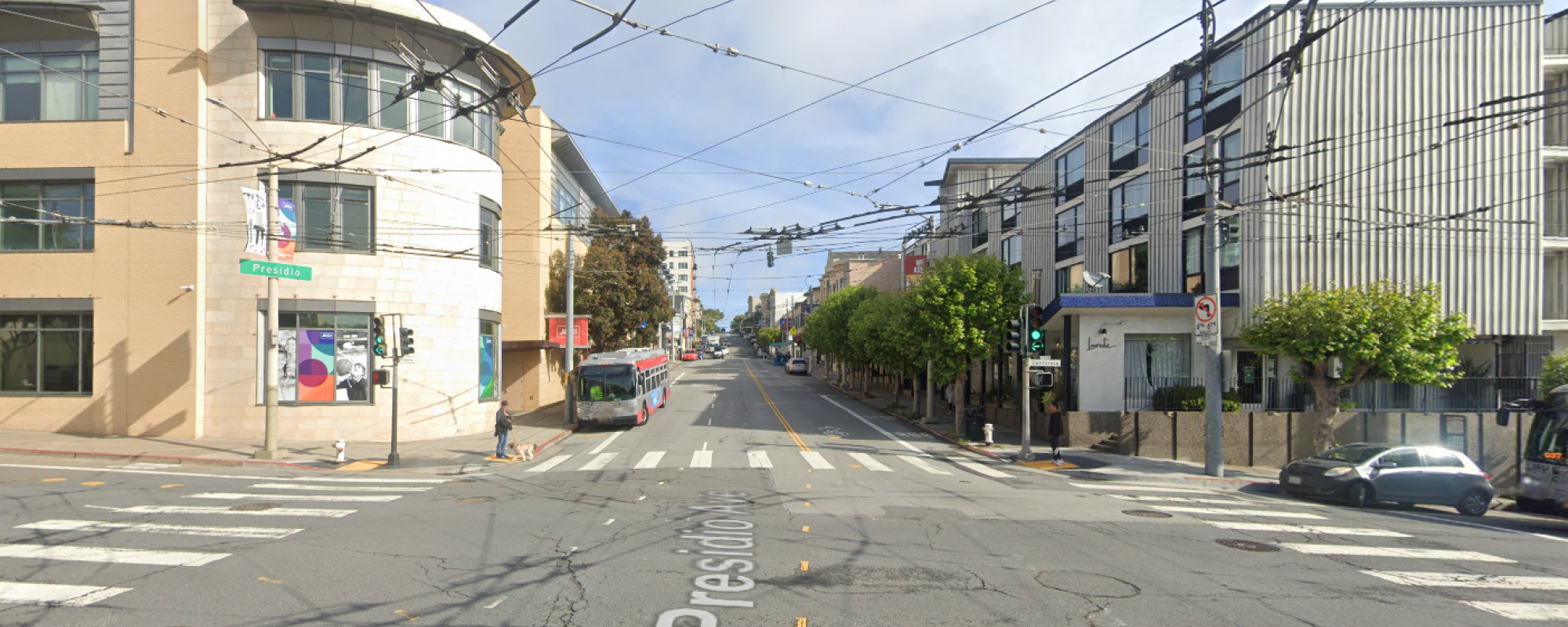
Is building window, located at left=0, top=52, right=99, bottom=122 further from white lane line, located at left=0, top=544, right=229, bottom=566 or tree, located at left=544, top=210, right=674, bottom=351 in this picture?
white lane line, located at left=0, top=544, right=229, bottom=566

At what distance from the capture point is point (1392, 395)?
2425 cm

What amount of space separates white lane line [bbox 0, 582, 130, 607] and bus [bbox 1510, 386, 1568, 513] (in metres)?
23.2

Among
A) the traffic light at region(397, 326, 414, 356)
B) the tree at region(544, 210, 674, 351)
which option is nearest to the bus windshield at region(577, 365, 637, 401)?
the traffic light at region(397, 326, 414, 356)

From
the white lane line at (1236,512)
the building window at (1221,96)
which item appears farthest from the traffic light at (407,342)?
the building window at (1221,96)

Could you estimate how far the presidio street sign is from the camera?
1745cm

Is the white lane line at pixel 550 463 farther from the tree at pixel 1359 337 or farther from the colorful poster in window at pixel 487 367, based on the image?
the tree at pixel 1359 337

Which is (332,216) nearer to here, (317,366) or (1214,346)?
(317,366)

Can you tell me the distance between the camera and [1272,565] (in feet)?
31.6

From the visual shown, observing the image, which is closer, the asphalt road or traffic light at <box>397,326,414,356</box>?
the asphalt road

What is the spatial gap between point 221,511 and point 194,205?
46.6ft

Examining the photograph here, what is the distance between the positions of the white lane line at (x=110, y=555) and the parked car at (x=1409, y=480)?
19.2 m

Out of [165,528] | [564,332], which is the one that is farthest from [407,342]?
[564,332]

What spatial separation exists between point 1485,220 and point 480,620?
27.7 m

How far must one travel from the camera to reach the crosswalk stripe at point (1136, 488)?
16931mm
